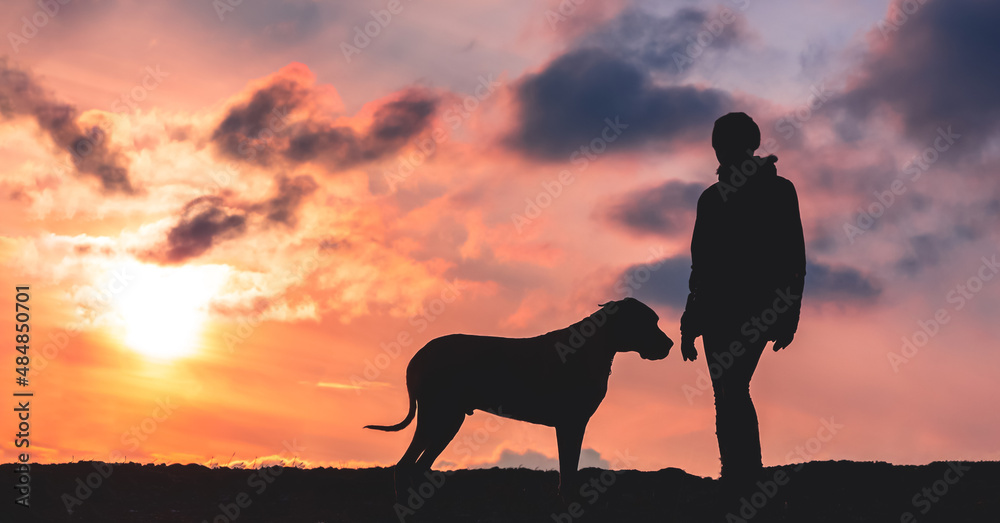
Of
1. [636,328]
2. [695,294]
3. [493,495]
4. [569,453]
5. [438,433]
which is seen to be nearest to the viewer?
[695,294]

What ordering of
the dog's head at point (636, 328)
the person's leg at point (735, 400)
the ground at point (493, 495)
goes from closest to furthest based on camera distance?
the person's leg at point (735, 400)
the ground at point (493, 495)
the dog's head at point (636, 328)

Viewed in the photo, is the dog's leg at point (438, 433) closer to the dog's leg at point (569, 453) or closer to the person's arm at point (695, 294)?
the dog's leg at point (569, 453)

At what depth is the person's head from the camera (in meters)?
7.14

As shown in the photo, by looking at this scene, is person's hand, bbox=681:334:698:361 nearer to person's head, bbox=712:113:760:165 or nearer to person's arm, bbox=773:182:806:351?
person's arm, bbox=773:182:806:351

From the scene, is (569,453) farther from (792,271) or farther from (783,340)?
(792,271)

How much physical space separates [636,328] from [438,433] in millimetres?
2702

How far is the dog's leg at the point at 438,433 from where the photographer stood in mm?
9641

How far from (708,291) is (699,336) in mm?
506

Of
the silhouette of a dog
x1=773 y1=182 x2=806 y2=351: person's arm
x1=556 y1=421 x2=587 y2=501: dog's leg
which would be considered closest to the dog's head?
the silhouette of a dog

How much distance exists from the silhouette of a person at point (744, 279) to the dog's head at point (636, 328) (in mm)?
2847

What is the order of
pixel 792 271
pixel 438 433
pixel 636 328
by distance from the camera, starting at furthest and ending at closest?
1. pixel 636 328
2. pixel 438 433
3. pixel 792 271

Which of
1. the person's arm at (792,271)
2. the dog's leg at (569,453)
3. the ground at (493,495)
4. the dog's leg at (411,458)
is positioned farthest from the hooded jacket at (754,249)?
the dog's leg at (411,458)

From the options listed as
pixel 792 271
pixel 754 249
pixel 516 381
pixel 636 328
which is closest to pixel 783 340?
pixel 792 271

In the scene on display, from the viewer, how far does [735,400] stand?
700cm
